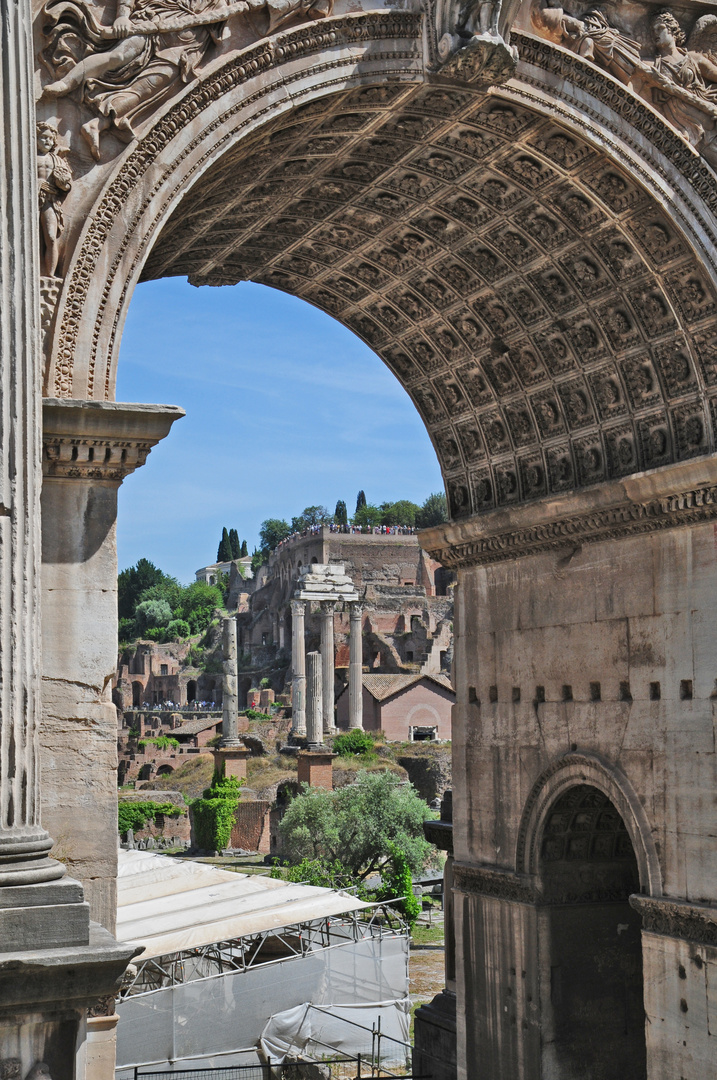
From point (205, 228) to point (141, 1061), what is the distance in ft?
37.5

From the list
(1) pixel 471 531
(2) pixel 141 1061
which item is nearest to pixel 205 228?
(1) pixel 471 531

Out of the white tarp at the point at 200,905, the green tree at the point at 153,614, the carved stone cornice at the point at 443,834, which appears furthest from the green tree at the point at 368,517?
the carved stone cornice at the point at 443,834

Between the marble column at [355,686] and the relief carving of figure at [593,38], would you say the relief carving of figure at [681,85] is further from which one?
the marble column at [355,686]

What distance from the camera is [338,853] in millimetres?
38156

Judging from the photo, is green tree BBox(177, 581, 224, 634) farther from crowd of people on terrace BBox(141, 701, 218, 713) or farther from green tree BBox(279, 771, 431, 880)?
green tree BBox(279, 771, 431, 880)

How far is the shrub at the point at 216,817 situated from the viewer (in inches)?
1962

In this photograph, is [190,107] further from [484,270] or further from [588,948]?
[588,948]

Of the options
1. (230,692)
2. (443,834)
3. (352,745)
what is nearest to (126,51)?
(443,834)

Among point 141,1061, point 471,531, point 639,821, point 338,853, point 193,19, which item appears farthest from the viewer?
point 338,853

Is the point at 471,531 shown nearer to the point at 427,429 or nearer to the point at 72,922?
the point at 427,429

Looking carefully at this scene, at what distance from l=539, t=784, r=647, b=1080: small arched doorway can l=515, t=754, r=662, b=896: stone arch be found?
0.11 metres

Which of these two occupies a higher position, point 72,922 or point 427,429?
point 427,429

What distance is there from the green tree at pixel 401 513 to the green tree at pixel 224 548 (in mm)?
22849

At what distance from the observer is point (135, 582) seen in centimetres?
12875
